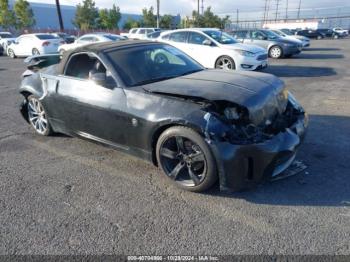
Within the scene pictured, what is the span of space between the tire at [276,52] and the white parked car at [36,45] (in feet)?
38.8

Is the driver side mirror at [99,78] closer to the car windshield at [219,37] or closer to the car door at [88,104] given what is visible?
the car door at [88,104]

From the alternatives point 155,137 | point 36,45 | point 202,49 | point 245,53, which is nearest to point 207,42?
point 202,49

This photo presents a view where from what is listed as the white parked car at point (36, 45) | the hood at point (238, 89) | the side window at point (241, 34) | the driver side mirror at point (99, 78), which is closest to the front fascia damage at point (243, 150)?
the hood at point (238, 89)

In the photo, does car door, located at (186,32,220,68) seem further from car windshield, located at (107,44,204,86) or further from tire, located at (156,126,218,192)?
tire, located at (156,126,218,192)

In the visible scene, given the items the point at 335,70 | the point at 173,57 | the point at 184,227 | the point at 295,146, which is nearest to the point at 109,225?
the point at 184,227

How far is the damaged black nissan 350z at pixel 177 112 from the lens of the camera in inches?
116

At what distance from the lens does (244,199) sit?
315 centimetres

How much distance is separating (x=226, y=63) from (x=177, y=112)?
761cm

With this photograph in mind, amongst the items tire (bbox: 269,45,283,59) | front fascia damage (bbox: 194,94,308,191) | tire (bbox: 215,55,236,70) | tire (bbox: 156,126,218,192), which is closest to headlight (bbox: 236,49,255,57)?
tire (bbox: 215,55,236,70)

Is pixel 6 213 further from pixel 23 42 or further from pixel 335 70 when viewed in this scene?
pixel 23 42

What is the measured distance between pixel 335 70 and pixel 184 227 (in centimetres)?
A: 1123

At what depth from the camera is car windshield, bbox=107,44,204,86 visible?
3740 mm

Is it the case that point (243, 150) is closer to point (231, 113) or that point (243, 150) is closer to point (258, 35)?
point (231, 113)

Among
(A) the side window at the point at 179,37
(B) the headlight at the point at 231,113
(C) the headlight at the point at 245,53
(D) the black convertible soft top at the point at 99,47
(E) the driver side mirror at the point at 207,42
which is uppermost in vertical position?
(D) the black convertible soft top at the point at 99,47
